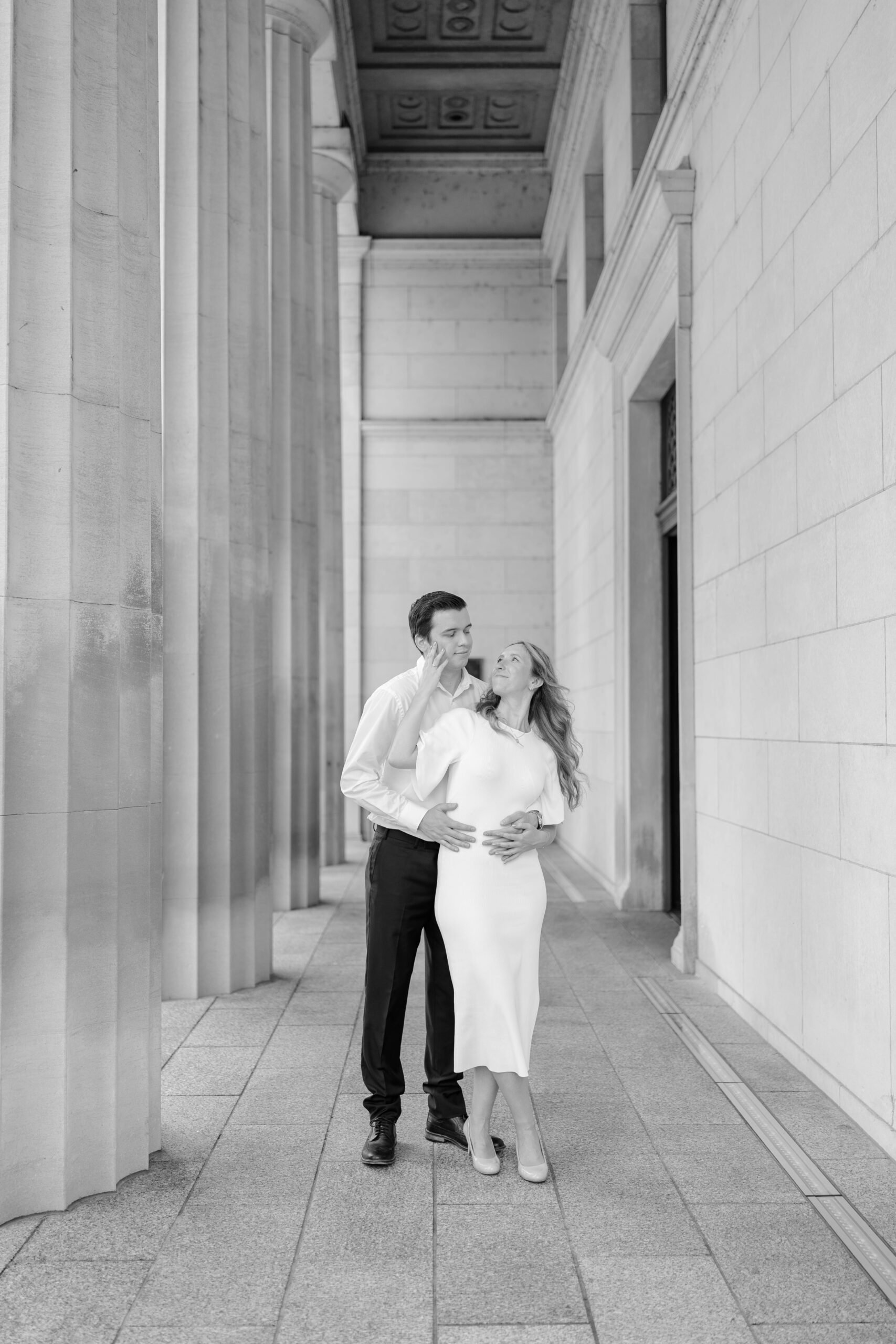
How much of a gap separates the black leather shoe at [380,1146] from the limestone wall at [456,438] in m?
14.3

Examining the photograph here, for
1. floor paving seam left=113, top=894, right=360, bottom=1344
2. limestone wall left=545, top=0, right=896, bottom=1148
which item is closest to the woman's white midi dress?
floor paving seam left=113, top=894, right=360, bottom=1344

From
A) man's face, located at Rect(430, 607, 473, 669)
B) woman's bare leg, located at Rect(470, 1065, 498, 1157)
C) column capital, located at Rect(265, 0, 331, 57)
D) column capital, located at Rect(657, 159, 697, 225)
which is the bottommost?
woman's bare leg, located at Rect(470, 1065, 498, 1157)

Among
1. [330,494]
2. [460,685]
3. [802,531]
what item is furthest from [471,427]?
[460,685]

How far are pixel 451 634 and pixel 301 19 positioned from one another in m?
8.83

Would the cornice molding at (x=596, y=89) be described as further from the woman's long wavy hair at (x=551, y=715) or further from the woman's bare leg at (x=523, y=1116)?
the woman's bare leg at (x=523, y=1116)

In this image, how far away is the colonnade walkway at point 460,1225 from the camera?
10.8 feet

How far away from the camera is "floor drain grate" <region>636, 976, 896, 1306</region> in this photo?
144 inches

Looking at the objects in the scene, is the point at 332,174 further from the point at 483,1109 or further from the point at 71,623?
the point at 483,1109

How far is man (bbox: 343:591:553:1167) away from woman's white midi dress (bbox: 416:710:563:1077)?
194mm

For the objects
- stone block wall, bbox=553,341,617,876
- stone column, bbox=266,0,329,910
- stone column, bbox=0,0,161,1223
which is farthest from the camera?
stone block wall, bbox=553,341,617,876

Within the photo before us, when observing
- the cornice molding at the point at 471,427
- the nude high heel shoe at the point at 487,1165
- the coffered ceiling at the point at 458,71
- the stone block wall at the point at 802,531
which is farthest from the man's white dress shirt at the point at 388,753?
the cornice molding at the point at 471,427

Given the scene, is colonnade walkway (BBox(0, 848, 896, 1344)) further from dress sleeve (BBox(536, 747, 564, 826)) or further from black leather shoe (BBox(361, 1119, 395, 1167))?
dress sleeve (BBox(536, 747, 564, 826))

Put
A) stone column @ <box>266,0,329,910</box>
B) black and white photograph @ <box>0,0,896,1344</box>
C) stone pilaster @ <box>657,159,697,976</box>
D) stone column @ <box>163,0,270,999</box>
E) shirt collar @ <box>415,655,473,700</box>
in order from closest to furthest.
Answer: black and white photograph @ <box>0,0,896,1344</box>, shirt collar @ <box>415,655,473,700</box>, stone column @ <box>163,0,270,999</box>, stone pilaster @ <box>657,159,697,976</box>, stone column @ <box>266,0,329,910</box>

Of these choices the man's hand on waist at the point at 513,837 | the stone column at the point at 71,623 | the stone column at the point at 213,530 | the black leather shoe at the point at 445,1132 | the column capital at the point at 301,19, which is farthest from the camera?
the column capital at the point at 301,19
